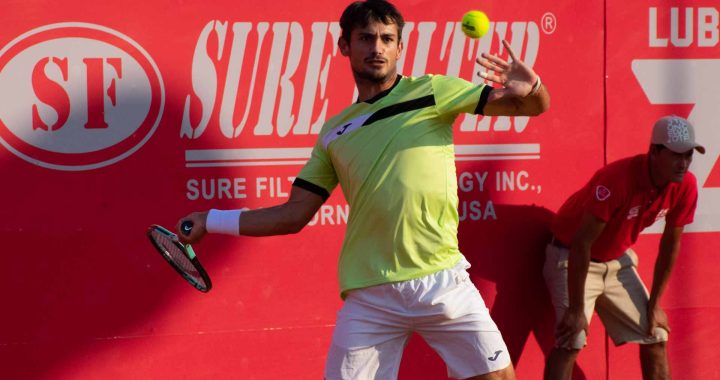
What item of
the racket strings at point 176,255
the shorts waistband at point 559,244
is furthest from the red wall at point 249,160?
the racket strings at point 176,255

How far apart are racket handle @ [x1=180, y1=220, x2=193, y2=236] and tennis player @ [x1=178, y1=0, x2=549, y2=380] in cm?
2

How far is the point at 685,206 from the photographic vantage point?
562cm

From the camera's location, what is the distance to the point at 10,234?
17.6 feet

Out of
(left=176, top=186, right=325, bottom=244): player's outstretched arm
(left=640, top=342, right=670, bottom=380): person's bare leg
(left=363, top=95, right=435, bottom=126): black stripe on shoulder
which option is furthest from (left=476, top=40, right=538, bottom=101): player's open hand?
(left=640, top=342, right=670, bottom=380): person's bare leg

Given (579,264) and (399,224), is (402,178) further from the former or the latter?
(579,264)

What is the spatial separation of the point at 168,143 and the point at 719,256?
2790mm

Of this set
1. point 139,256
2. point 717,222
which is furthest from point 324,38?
point 717,222

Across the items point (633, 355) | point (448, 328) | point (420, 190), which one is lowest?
point (633, 355)

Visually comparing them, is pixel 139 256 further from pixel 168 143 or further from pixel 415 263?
pixel 415 263

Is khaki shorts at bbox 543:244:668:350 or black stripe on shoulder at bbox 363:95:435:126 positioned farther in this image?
khaki shorts at bbox 543:244:668:350

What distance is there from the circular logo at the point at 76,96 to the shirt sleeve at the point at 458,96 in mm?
1610

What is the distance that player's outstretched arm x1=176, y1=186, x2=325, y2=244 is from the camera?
4.42m

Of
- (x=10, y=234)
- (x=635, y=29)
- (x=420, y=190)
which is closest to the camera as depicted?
(x=420, y=190)

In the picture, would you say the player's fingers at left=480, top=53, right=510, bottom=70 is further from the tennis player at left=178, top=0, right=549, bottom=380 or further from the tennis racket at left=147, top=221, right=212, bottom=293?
the tennis racket at left=147, top=221, right=212, bottom=293
